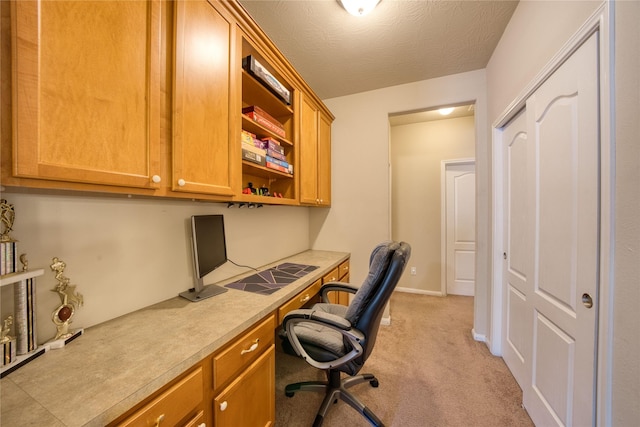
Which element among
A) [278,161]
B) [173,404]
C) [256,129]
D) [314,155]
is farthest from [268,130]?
[173,404]

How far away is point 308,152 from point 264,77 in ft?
2.47

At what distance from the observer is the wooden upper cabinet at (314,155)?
2031 mm

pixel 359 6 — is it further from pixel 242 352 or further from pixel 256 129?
pixel 242 352

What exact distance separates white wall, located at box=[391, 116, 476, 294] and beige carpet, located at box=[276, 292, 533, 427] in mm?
1132

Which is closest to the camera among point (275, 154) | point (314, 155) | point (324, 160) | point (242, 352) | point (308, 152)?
point (242, 352)

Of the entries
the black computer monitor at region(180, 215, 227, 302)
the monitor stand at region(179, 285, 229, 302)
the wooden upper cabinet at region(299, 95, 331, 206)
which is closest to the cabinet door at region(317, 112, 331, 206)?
the wooden upper cabinet at region(299, 95, 331, 206)

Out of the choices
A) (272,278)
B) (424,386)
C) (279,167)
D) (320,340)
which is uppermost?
(279,167)

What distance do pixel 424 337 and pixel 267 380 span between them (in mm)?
1812

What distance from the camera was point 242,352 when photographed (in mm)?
948

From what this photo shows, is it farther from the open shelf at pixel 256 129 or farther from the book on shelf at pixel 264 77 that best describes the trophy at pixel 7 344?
the book on shelf at pixel 264 77

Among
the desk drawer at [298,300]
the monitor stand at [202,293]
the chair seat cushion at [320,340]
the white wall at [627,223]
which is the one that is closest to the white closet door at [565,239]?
the white wall at [627,223]

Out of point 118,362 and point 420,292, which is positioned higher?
point 118,362

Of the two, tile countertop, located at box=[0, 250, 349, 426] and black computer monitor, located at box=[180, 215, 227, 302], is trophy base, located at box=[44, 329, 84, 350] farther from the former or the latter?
black computer monitor, located at box=[180, 215, 227, 302]

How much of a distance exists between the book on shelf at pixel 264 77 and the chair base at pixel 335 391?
79.8 inches
